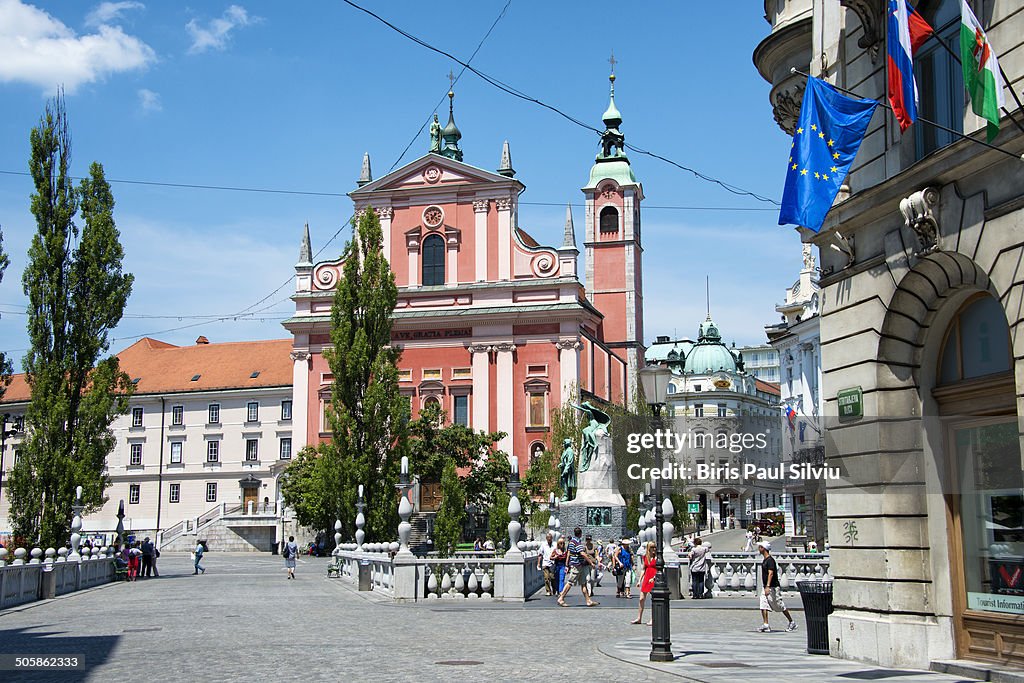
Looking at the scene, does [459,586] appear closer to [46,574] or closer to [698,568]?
[698,568]

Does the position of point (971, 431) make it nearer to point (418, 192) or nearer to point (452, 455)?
point (452, 455)

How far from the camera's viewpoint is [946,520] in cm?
1239

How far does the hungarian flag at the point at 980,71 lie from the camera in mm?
10047

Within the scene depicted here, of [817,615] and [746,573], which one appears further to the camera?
[746,573]

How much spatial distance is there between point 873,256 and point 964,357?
1598 mm

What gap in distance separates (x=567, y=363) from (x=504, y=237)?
26.9 feet

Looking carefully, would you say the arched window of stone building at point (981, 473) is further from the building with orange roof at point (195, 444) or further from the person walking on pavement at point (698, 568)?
the building with orange roof at point (195, 444)

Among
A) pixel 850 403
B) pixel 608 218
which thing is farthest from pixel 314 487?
pixel 608 218

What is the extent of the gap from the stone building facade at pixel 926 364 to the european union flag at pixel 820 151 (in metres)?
0.76

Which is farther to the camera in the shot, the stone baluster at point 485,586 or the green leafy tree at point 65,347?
the green leafy tree at point 65,347

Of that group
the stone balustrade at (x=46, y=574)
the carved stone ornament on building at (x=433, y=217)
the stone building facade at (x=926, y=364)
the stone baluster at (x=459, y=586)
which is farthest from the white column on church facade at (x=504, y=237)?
the stone building facade at (x=926, y=364)

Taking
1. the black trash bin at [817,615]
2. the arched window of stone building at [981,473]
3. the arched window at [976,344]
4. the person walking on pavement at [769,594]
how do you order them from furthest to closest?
the person walking on pavement at [769,594] < the black trash bin at [817,615] < the arched window at [976,344] < the arched window of stone building at [981,473]

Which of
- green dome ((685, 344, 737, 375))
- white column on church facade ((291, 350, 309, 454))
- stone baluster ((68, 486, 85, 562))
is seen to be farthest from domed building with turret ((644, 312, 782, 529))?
white column on church facade ((291, 350, 309, 454))

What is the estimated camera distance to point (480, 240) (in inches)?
2468
